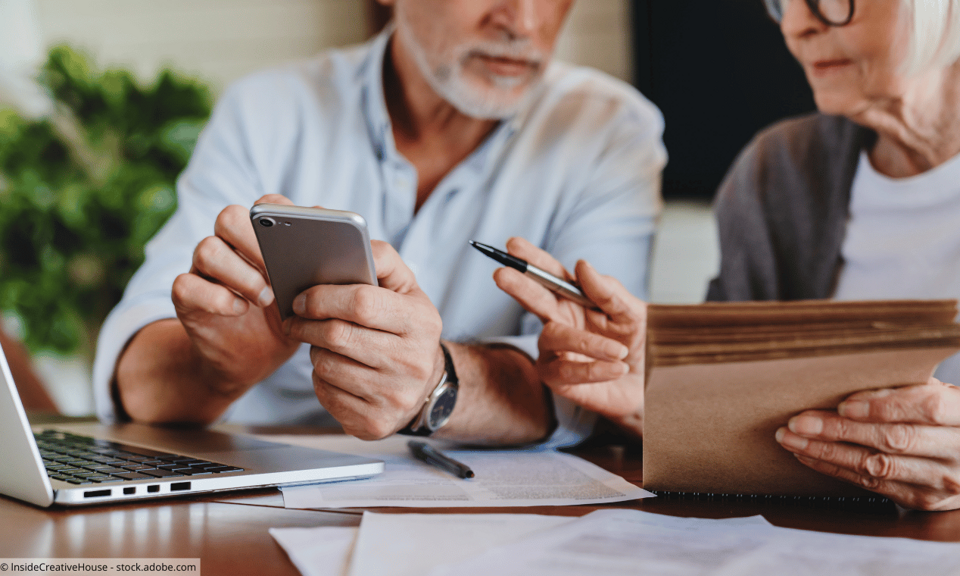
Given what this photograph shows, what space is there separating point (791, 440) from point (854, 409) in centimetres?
5

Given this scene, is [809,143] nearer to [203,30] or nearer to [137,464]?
[137,464]

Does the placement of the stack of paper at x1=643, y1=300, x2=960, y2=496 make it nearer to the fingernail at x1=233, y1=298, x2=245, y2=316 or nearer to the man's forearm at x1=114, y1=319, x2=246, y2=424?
the fingernail at x1=233, y1=298, x2=245, y2=316

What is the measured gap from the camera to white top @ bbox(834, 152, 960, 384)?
0.98 meters

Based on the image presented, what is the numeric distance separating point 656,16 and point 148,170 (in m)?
1.56

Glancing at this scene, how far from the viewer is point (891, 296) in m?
1.05

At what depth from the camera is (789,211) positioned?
1174 mm

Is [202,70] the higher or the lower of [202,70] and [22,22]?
the lower

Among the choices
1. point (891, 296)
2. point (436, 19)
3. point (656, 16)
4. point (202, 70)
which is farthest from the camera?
point (202, 70)

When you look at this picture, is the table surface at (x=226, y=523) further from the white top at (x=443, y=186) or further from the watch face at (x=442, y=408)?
the white top at (x=443, y=186)

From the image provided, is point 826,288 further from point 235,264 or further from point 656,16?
point 656,16

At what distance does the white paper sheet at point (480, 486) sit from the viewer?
58cm

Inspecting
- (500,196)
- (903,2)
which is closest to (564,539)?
(903,2)

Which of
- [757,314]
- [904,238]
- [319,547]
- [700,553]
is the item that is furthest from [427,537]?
[904,238]

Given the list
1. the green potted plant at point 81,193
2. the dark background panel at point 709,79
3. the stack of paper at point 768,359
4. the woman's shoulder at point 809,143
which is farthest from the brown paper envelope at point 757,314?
the green potted plant at point 81,193
